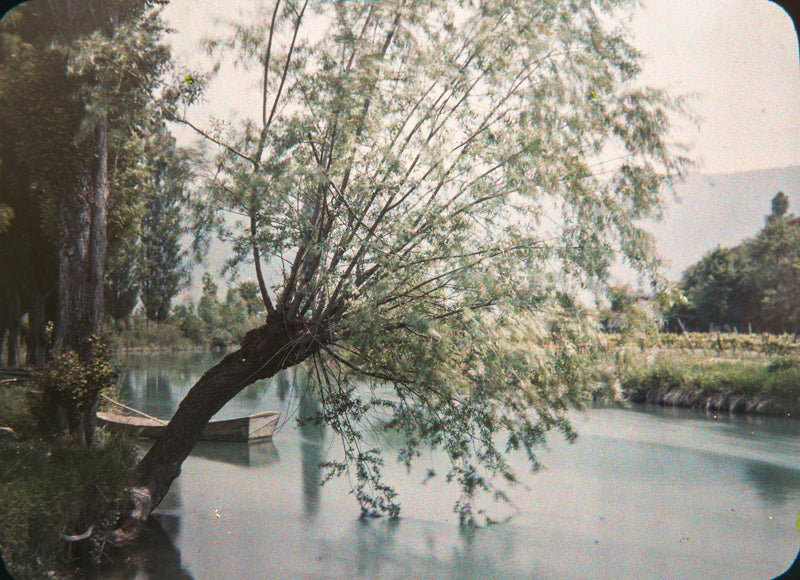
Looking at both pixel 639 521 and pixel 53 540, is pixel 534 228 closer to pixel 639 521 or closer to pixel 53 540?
pixel 53 540

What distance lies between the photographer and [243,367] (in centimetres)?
425

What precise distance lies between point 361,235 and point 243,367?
1.16 meters

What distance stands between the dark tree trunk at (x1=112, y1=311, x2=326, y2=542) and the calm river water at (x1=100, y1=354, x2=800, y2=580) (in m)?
0.31

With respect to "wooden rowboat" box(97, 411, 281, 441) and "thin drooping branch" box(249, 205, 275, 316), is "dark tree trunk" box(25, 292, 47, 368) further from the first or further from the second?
"thin drooping branch" box(249, 205, 275, 316)

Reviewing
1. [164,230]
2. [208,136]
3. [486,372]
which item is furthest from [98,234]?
[486,372]

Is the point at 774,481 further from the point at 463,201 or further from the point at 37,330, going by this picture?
the point at 37,330

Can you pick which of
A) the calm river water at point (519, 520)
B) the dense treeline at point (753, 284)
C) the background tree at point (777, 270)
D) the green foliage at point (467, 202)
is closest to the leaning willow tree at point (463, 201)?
the green foliage at point (467, 202)

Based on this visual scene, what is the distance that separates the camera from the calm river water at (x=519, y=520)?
15.2 feet

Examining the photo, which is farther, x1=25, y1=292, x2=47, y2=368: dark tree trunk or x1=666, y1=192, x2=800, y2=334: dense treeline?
x1=666, y1=192, x2=800, y2=334: dense treeline

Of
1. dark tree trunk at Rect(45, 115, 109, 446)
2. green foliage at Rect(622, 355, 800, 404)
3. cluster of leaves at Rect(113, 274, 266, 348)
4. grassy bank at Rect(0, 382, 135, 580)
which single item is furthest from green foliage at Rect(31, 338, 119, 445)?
green foliage at Rect(622, 355, 800, 404)

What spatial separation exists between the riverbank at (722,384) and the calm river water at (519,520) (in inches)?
54.4

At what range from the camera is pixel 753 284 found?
36.0 ft

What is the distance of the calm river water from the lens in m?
4.63

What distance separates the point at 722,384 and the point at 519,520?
630cm
